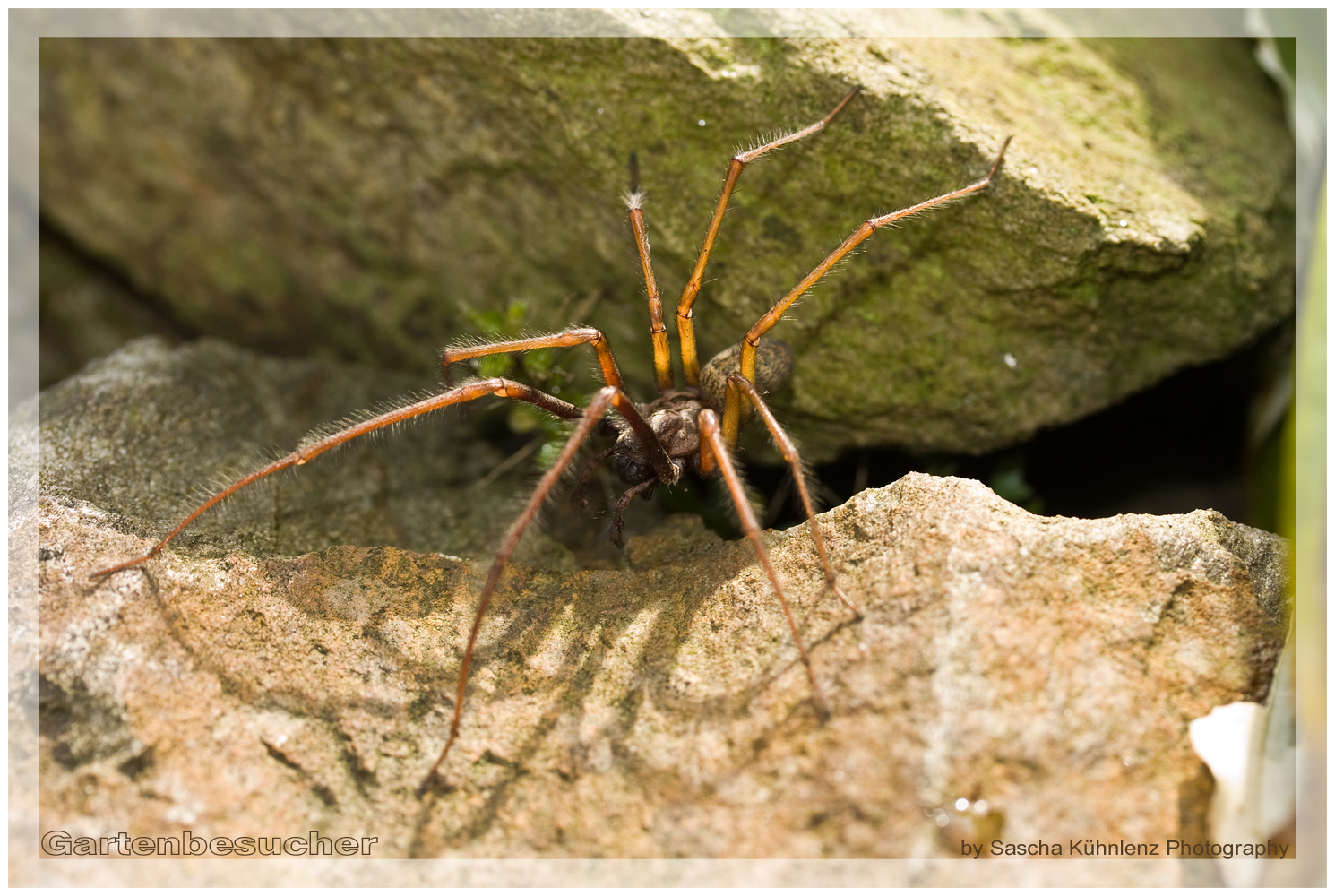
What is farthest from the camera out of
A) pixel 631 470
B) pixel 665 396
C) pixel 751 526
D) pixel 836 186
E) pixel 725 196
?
pixel 665 396

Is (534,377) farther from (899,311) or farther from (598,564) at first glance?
(899,311)

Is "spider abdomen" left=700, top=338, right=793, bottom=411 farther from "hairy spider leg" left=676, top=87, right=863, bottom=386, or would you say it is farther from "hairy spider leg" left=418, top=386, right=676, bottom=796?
"hairy spider leg" left=418, top=386, right=676, bottom=796

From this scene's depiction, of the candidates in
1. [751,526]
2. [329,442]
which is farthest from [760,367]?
[329,442]

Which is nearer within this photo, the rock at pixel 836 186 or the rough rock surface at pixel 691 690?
the rough rock surface at pixel 691 690

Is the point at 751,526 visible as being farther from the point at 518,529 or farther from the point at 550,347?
the point at 550,347

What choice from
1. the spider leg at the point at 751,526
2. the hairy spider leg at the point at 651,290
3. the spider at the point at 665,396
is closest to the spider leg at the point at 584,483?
the spider at the point at 665,396

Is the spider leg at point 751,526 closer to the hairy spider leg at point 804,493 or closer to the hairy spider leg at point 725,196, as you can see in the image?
the hairy spider leg at point 804,493

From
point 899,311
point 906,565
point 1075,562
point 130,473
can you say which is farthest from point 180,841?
point 899,311

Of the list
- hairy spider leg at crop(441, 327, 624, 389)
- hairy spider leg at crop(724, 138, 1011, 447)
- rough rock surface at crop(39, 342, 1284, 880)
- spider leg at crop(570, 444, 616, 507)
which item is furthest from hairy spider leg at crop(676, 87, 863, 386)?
rough rock surface at crop(39, 342, 1284, 880)
